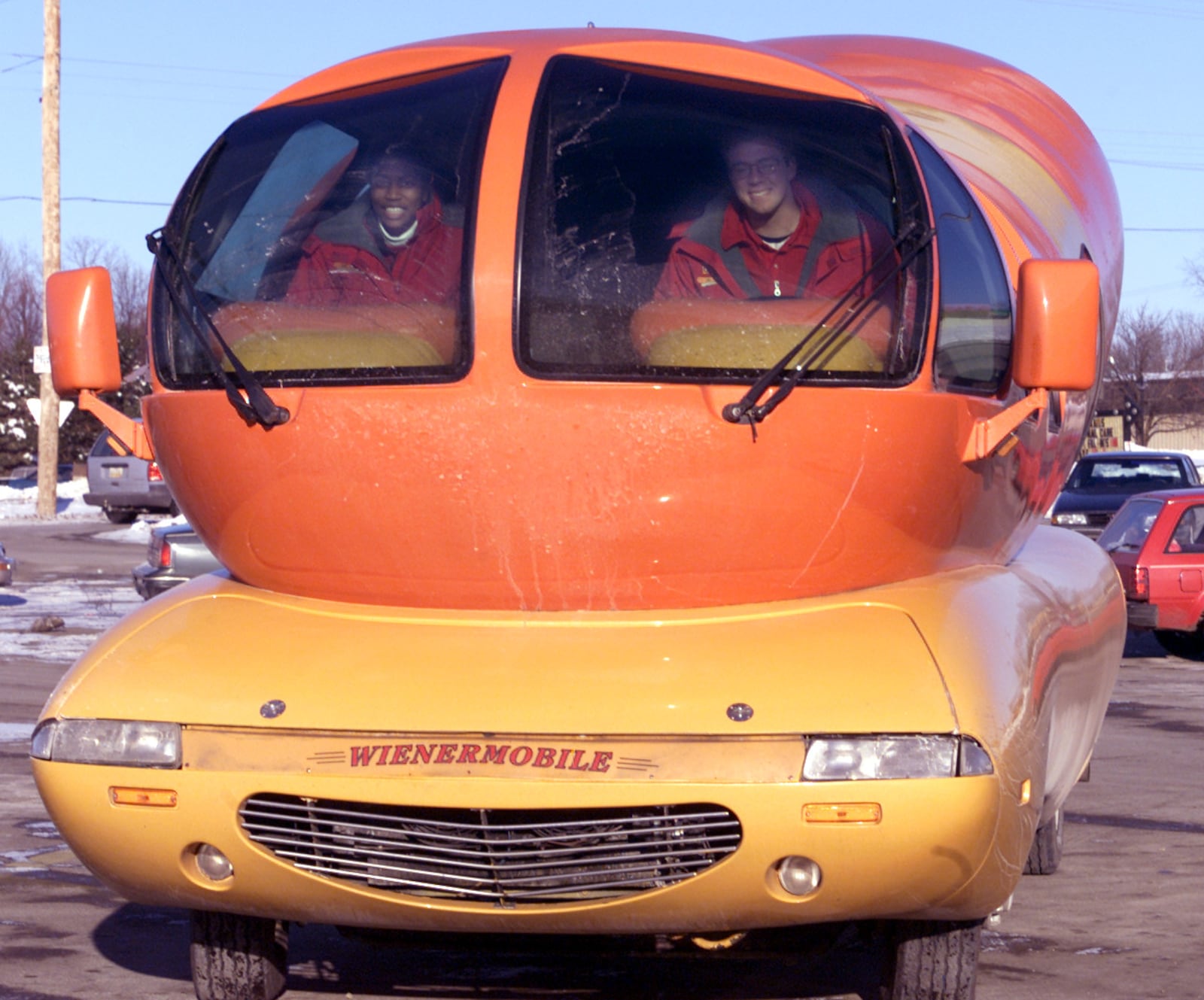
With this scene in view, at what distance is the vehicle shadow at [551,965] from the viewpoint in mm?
4727

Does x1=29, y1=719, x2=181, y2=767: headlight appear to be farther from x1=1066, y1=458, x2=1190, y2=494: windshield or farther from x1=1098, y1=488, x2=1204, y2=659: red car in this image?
x1=1066, y1=458, x2=1190, y2=494: windshield

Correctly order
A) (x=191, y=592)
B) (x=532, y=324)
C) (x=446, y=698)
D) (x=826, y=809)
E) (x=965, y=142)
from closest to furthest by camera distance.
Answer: (x=826, y=809) < (x=446, y=698) < (x=532, y=324) < (x=191, y=592) < (x=965, y=142)

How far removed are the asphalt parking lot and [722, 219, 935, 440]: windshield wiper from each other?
4.64 feet

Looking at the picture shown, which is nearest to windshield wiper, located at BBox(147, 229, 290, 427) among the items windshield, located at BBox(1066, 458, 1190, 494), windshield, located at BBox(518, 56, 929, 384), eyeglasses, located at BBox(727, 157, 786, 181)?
windshield, located at BBox(518, 56, 929, 384)

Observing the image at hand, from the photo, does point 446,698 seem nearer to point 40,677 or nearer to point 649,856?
point 649,856

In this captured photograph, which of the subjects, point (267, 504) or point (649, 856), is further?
point (267, 504)

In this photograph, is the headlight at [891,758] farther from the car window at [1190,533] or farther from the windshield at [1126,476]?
the windshield at [1126,476]

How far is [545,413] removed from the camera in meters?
4.21

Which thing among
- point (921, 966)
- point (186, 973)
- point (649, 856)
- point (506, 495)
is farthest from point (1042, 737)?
point (186, 973)

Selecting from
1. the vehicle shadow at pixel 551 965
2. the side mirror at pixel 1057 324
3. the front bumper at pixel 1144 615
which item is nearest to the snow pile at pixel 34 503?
the front bumper at pixel 1144 615

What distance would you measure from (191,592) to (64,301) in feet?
2.81

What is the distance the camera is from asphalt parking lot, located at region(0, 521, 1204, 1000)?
493 centimetres

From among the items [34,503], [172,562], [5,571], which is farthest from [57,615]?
[34,503]

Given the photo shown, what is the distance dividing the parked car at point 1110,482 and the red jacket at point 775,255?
53.7 feet
